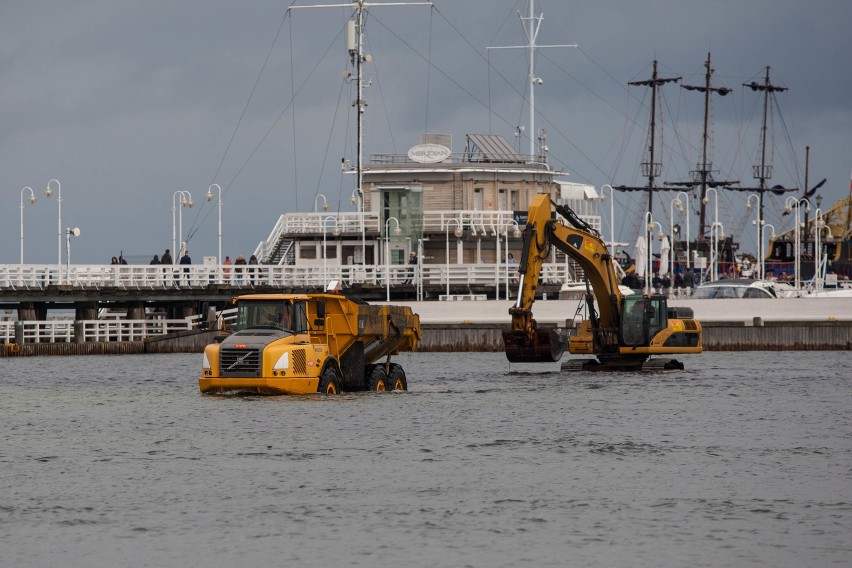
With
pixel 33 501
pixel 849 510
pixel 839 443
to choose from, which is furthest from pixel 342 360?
pixel 849 510

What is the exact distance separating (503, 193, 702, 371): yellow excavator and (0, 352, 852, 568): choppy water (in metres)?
4.01

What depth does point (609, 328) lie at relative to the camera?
157 ft

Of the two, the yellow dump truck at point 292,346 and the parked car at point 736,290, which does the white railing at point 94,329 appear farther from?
the yellow dump truck at point 292,346

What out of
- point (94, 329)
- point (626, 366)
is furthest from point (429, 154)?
point (626, 366)

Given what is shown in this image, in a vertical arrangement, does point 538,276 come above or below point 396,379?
above

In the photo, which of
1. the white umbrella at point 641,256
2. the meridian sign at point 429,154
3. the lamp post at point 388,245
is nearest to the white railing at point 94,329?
the lamp post at point 388,245

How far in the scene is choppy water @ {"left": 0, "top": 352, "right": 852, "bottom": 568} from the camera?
1769 centimetres

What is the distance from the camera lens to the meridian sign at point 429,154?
82.1m

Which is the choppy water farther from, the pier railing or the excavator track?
the pier railing

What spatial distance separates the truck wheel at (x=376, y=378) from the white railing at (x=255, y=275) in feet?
109

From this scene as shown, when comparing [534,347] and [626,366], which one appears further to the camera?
[626,366]

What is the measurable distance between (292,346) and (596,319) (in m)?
17.4

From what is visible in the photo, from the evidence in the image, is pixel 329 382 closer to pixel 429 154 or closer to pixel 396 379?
pixel 396 379

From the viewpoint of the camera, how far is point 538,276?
46.4 metres
